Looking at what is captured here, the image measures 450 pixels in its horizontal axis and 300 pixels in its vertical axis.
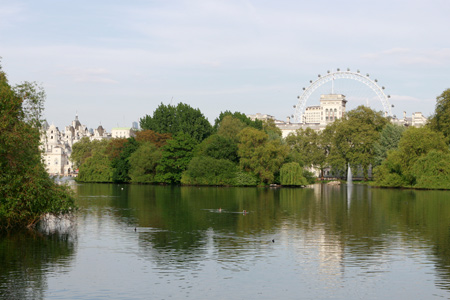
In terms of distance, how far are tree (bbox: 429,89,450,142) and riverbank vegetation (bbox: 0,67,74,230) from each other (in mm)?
78709

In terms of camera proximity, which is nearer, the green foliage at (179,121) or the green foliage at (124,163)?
the green foliage at (124,163)

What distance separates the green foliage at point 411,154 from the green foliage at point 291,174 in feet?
44.9

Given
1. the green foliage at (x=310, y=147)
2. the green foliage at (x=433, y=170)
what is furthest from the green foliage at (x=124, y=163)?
the green foliage at (x=433, y=170)

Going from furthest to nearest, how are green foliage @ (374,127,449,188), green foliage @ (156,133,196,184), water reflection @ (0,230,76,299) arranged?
1. green foliage @ (156,133,196,184)
2. green foliage @ (374,127,449,188)
3. water reflection @ (0,230,76,299)

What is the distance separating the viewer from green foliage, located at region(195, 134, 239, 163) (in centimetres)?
10725

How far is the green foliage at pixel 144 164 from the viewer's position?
114188mm

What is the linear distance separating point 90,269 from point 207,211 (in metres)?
26.7

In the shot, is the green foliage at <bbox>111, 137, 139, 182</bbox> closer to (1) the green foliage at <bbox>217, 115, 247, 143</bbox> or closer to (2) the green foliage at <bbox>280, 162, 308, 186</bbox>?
(1) the green foliage at <bbox>217, 115, 247, 143</bbox>

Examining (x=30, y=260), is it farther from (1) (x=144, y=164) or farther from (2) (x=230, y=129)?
(2) (x=230, y=129)

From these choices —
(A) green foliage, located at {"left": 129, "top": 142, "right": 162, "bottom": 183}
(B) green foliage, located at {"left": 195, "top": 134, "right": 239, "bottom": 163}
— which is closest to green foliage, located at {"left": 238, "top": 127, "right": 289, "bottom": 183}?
(B) green foliage, located at {"left": 195, "top": 134, "right": 239, "bottom": 163}

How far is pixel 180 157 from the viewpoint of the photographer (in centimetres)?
11344

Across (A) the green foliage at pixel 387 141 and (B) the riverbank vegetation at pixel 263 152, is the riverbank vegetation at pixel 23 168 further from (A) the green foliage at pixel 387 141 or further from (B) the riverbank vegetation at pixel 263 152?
(A) the green foliage at pixel 387 141

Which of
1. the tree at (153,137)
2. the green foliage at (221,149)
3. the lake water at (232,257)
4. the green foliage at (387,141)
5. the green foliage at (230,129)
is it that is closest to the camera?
the lake water at (232,257)

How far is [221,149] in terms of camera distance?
10769 cm
